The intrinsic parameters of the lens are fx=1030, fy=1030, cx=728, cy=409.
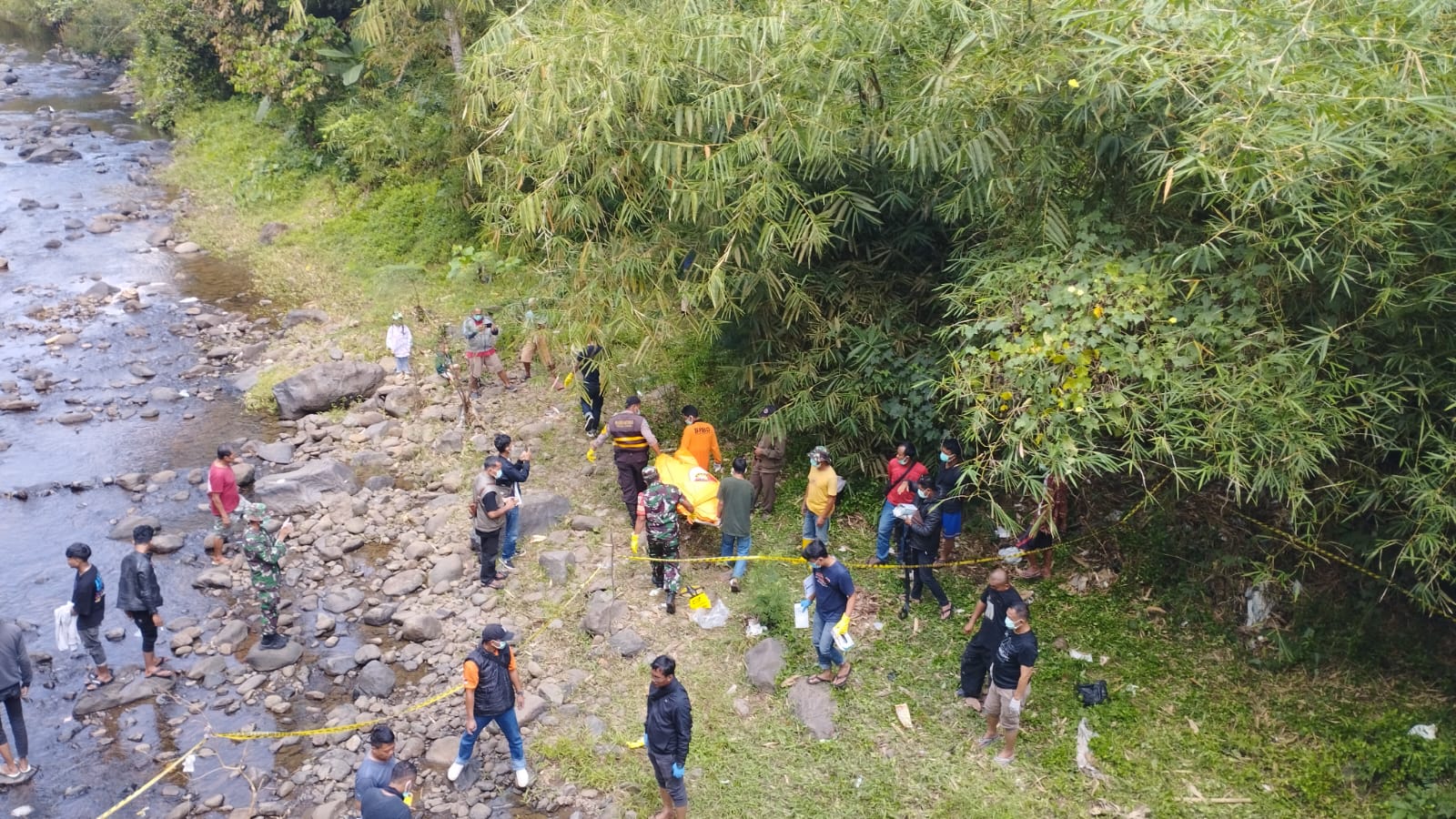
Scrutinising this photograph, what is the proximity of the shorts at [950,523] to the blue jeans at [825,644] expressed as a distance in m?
1.65

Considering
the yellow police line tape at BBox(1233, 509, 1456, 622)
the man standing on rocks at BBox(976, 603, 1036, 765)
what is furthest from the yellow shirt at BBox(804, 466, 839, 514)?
the yellow police line tape at BBox(1233, 509, 1456, 622)

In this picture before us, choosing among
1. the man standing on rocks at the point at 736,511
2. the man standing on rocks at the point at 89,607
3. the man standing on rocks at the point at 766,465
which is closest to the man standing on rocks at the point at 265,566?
the man standing on rocks at the point at 89,607

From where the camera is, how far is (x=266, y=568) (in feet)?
30.1

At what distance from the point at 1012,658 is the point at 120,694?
24.2 feet

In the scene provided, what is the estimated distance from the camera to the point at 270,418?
548 inches

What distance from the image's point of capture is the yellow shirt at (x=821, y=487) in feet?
30.3

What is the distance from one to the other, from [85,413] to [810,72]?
11.5 m

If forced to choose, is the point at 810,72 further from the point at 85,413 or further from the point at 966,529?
the point at 85,413

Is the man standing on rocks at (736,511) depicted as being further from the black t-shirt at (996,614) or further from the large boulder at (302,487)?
the large boulder at (302,487)

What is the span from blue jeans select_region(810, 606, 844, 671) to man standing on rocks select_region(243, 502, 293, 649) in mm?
4846

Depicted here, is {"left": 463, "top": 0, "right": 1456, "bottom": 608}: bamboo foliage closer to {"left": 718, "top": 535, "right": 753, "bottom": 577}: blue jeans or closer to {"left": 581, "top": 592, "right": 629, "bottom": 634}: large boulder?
{"left": 718, "top": 535, "right": 753, "bottom": 577}: blue jeans

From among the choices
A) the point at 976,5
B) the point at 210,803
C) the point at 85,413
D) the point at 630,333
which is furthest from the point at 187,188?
the point at 976,5

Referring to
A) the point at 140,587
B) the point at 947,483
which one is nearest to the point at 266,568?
the point at 140,587

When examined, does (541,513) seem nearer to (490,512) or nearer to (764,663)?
(490,512)
